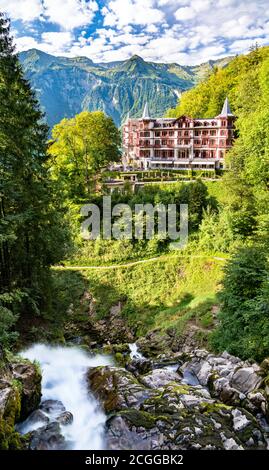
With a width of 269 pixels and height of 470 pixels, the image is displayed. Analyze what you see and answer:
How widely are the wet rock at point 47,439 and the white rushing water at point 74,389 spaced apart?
355mm

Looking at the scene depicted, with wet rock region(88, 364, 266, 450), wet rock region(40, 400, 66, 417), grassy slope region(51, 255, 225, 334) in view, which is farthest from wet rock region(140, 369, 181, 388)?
grassy slope region(51, 255, 225, 334)

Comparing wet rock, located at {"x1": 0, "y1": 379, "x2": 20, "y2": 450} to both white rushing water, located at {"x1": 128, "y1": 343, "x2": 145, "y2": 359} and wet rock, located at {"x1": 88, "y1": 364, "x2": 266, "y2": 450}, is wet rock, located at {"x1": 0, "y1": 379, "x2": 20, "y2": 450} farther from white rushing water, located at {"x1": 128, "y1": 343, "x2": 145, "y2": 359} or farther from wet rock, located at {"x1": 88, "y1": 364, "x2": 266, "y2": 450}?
white rushing water, located at {"x1": 128, "y1": 343, "x2": 145, "y2": 359}

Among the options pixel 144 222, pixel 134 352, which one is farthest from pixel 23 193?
pixel 144 222

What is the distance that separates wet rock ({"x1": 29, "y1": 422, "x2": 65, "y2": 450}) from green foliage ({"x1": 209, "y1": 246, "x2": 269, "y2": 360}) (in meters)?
9.28

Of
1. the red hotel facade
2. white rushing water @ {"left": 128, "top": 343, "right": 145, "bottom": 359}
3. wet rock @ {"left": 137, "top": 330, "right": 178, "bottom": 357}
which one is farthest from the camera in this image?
the red hotel facade

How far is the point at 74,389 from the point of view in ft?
46.0

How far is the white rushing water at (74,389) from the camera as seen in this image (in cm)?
1096

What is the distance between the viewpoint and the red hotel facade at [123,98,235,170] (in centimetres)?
5203

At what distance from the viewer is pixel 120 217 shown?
38062 mm

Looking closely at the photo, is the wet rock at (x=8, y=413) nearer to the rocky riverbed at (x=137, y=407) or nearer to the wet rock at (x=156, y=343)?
the rocky riverbed at (x=137, y=407)

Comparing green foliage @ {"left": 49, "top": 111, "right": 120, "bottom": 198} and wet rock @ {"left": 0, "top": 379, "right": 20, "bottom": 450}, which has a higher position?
green foliage @ {"left": 49, "top": 111, "right": 120, "bottom": 198}

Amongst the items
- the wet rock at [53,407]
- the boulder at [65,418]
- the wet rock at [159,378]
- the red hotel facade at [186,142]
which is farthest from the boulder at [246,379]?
the red hotel facade at [186,142]

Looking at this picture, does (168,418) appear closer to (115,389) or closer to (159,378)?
(115,389)

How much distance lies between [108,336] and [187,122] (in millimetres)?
40975
